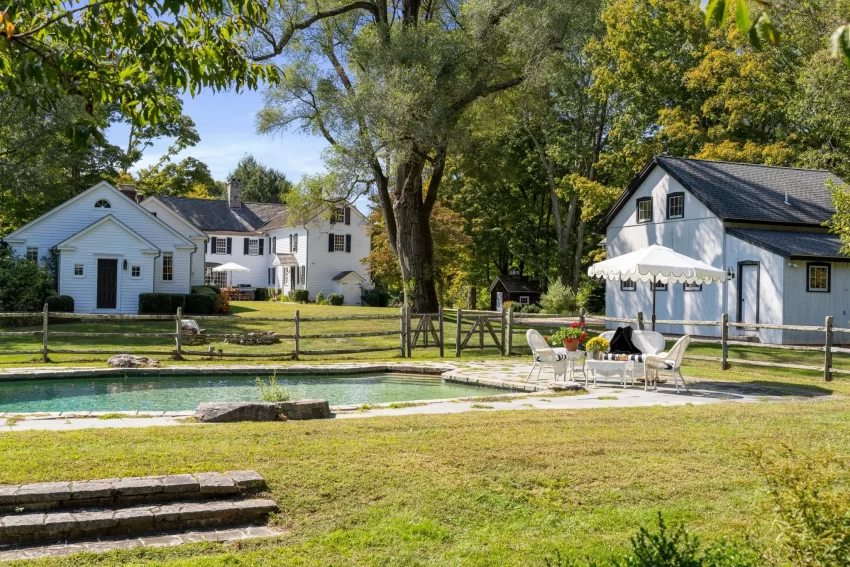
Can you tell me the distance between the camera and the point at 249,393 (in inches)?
565

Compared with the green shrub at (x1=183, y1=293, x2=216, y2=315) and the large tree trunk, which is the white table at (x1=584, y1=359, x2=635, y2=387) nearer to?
the large tree trunk

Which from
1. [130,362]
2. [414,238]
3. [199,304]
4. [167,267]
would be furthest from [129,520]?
[167,267]

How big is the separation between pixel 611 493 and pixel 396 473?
1.79m

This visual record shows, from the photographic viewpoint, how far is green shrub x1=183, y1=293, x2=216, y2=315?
33.0 meters

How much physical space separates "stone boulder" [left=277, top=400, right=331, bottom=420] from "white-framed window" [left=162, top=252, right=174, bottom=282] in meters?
27.3

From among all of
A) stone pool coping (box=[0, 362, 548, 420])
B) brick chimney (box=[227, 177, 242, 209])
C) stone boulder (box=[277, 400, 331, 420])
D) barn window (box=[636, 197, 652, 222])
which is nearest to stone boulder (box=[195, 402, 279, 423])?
stone boulder (box=[277, 400, 331, 420])

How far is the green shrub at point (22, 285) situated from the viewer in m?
28.3

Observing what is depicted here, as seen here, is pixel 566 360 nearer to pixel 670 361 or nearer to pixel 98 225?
pixel 670 361

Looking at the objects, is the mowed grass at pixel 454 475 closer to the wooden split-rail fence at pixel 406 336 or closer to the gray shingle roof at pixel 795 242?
the wooden split-rail fence at pixel 406 336

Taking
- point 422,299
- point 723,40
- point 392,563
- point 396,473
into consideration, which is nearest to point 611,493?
point 396,473

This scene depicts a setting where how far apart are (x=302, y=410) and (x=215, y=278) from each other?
4344 centimetres

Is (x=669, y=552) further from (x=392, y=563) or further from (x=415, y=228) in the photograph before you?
(x=415, y=228)

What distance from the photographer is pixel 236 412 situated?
9.74 m

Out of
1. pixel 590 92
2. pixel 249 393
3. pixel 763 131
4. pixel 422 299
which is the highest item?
pixel 590 92
